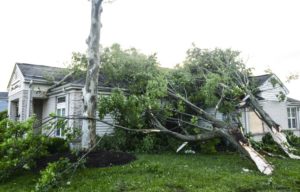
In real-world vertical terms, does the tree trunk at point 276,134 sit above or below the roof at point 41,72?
below

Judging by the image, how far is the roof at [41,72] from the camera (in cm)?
1697

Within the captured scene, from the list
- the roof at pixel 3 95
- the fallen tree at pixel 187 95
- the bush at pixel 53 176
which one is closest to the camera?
the bush at pixel 53 176

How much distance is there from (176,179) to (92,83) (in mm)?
5078

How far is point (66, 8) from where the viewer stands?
42.9 feet

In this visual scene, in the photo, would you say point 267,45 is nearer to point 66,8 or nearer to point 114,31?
point 114,31

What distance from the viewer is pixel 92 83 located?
10867mm

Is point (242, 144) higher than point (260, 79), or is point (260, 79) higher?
point (260, 79)

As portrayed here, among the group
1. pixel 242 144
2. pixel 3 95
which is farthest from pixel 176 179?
pixel 3 95

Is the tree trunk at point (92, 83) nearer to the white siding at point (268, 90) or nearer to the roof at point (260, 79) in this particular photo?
the roof at point (260, 79)

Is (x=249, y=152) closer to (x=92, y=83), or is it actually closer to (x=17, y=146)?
(x=92, y=83)

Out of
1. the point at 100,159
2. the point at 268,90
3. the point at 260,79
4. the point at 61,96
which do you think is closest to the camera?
the point at 100,159

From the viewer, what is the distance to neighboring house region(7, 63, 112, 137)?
14.9m

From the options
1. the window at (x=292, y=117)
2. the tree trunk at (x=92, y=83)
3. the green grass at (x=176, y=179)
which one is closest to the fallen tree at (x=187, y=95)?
the tree trunk at (x=92, y=83)

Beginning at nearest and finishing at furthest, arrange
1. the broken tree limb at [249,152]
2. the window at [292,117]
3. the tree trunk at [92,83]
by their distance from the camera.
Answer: the broken tree limb at [249,152], the tree trunk at [92,83], the window at [292,117]
